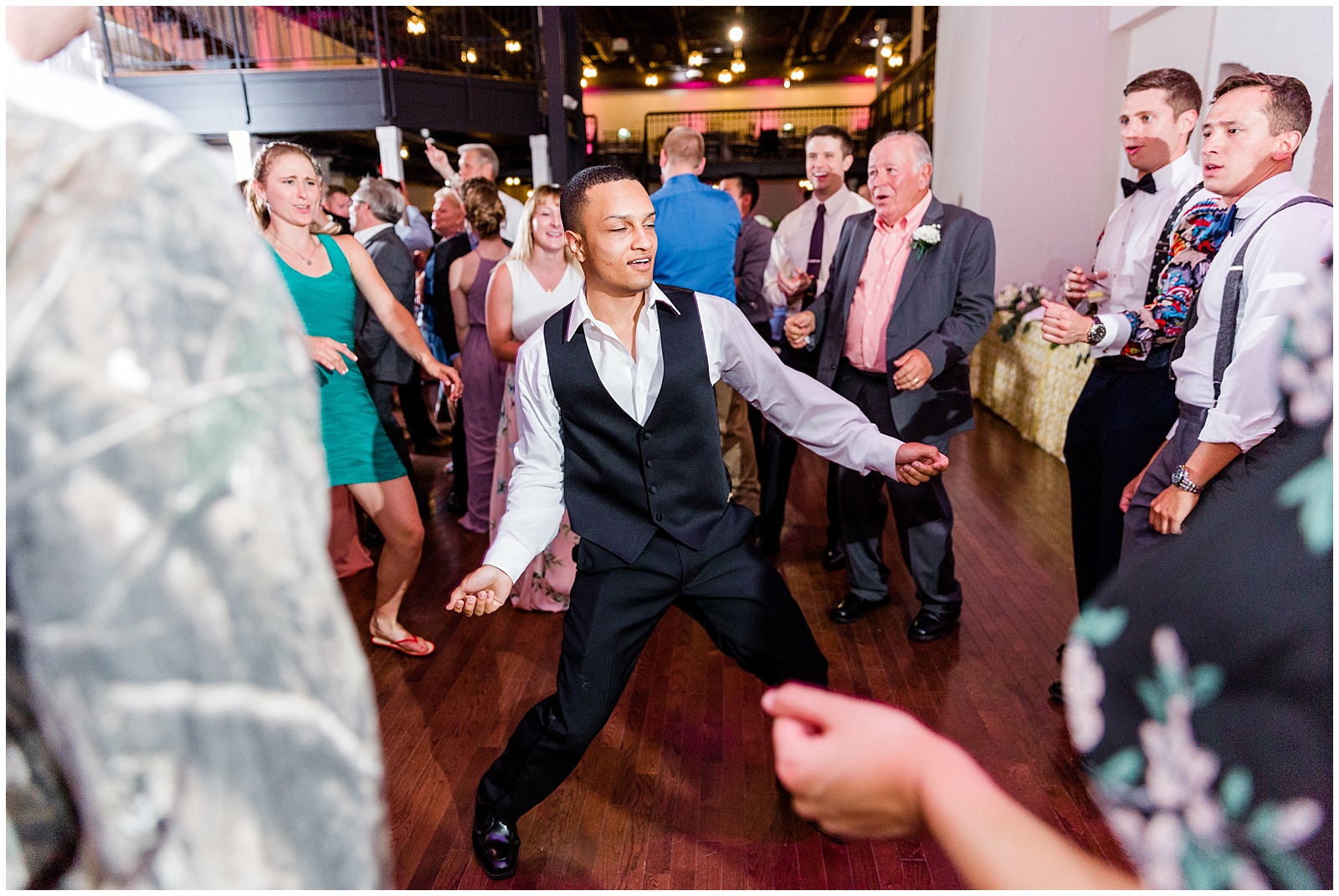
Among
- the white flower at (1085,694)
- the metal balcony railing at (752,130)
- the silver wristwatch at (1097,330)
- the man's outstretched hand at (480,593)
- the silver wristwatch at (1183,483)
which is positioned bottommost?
the man's outstretched hand at (480,593)

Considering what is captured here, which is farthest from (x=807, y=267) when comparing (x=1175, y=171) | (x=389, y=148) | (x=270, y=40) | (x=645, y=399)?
(x=270, y=40)

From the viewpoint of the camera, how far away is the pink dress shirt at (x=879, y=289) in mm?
2832

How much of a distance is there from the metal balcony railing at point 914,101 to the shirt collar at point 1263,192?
6.51m

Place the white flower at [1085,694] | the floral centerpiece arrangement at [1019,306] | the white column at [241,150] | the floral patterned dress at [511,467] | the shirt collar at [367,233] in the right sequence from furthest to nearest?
the white column at [241,150] < the floral centerpiece arrangement at [1019,306] < the shirt collar at [367,233] < the floral patterned dress at [511,467] < the white flower at [1085,694]

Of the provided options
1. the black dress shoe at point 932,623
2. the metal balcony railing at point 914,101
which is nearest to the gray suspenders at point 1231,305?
the black dress shoe at point 932,623

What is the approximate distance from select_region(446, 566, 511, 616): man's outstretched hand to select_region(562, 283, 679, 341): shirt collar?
1.81 feet

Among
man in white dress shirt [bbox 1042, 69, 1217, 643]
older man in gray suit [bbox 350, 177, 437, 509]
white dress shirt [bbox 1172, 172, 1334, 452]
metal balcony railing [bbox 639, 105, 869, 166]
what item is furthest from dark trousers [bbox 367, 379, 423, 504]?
metal balcony railing [bbox 639, 105, 869, 166]

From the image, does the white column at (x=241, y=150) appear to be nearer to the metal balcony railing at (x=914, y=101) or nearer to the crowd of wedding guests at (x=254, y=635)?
the metal balcony railing at (x=914, y=101)

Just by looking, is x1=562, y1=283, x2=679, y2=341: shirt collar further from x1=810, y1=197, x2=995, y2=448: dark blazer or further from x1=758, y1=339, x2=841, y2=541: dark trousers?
x1=758, y1=339, x2=841, y2=541: dark trousers

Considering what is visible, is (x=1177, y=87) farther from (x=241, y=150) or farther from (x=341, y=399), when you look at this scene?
(x=241, y=150)

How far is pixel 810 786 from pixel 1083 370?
15.4ft

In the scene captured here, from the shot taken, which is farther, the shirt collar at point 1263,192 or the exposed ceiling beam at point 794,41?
the exposed ceiling beam at point 794,41

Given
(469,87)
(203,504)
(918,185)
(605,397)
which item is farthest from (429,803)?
(469,87)

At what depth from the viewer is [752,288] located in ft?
13.4
